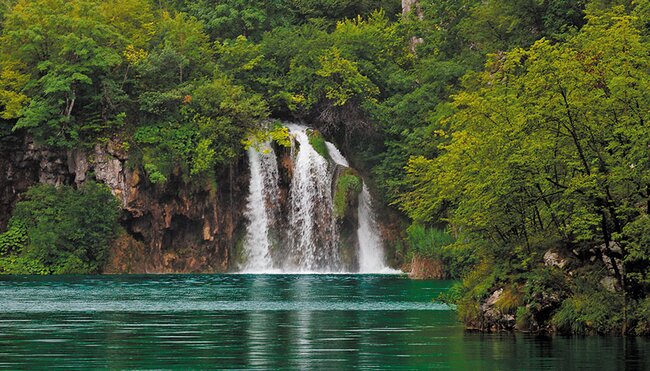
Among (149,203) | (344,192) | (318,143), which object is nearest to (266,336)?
(344,192)

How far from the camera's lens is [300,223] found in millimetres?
90688

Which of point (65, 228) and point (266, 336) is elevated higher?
point (65, 228)

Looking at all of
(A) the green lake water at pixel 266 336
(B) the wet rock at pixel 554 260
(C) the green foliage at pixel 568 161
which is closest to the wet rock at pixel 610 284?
(C) the green foliage at pixel 568 161

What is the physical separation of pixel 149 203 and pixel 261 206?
7411 millimetres

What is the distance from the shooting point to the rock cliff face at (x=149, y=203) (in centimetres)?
8981

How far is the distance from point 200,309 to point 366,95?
4967cm

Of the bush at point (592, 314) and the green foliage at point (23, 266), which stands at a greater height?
the green foliage at point (23, 266)

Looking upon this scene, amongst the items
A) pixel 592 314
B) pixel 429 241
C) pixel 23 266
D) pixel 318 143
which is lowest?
pixel 592 314

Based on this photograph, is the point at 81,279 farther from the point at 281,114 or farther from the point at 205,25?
the point at 205,25

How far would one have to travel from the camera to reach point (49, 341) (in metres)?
34.5

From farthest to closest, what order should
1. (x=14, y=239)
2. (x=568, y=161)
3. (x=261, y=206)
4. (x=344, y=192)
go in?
(x=261, y=206) → (x=344, y=192) → (x=14, y=239) → (x=568, y=161)

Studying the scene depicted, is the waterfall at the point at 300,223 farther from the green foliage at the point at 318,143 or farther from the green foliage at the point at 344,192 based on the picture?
the green foliage at the point at 344,192

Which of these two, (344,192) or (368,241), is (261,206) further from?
(368,241)

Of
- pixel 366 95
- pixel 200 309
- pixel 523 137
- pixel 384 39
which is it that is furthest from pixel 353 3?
pixel 523 137
